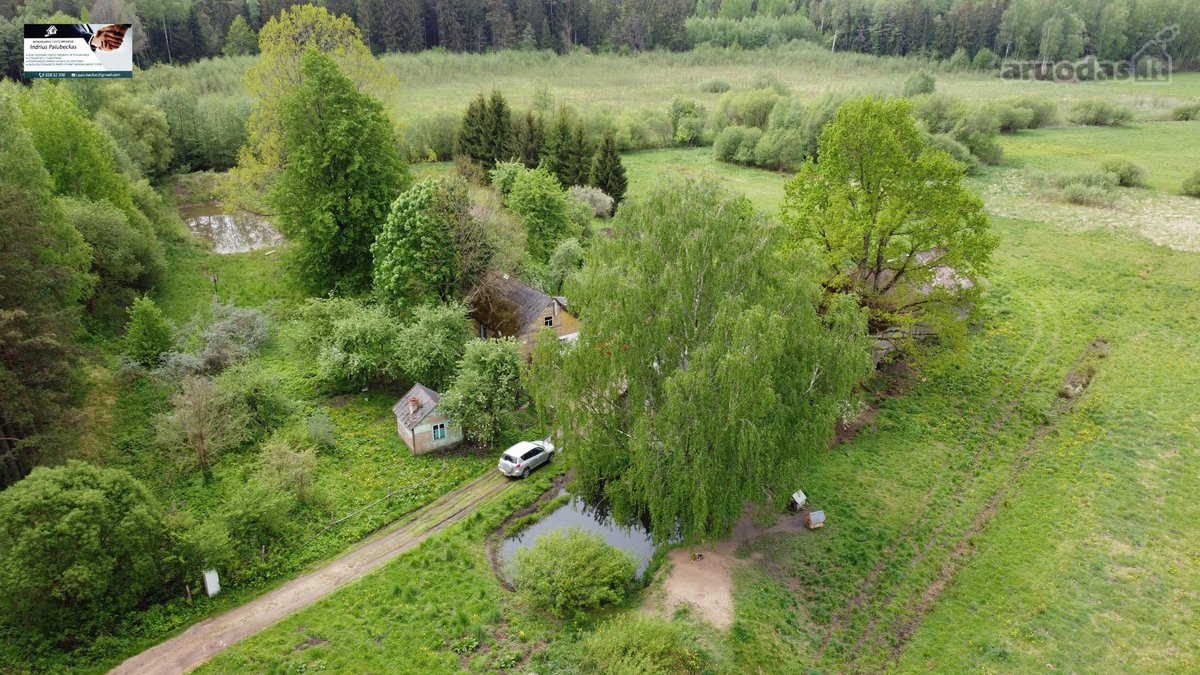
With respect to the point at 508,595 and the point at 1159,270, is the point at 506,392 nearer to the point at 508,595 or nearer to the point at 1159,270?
the point at 508,595

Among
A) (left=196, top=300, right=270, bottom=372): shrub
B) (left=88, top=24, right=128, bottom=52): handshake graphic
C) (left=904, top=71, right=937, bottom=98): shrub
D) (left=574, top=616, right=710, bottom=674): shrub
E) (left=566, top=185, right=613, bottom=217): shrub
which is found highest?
(left=88, top=24, right=128, bottom=52): handshake graphic

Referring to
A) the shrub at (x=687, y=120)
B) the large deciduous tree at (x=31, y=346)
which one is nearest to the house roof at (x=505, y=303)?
the large deciduous tree at (x=31, y=346)

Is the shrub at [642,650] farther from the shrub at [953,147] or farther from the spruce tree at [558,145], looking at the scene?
the shrub at [953,147]

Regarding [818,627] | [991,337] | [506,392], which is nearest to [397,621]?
[506,392]

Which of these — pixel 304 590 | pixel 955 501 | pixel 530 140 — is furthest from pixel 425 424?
pixel 530 140

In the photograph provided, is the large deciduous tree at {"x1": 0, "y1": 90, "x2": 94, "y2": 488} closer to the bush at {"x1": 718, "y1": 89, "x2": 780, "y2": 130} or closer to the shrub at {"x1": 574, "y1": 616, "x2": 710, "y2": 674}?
the shrub at {"x1": 574, "y1": 616, "x2": 710, "y2": 674}

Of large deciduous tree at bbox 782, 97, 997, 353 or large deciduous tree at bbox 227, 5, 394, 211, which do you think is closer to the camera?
large deciduous tree at bbox 782, 97, 997, 353

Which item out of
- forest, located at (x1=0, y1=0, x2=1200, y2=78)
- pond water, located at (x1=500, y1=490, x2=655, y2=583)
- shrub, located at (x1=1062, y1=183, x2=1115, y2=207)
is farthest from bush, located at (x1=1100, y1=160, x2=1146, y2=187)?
pond water, located at (x1=500, y1=490, x2=655, y2=583)
